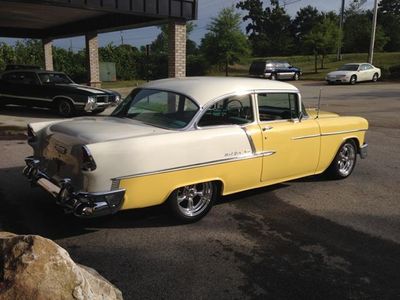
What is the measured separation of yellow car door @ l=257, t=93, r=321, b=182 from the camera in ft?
17.8

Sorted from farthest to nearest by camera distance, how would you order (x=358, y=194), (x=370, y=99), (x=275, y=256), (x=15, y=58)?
(x=15, y=58) → (x=370, y=99) → (x=358, y=194) → (x=275, y=256)

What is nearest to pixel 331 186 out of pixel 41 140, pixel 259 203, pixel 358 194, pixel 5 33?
pixel 358 194

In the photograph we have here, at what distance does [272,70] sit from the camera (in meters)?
35.5

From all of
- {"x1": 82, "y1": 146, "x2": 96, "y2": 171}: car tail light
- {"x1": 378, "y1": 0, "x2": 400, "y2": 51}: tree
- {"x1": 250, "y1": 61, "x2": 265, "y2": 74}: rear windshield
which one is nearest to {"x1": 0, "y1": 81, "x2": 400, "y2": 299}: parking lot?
{"x1": 82, "y1": 146, "x2": 96, "y2": 171}: car tail light

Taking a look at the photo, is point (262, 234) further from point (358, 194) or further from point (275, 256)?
point (358, 194)

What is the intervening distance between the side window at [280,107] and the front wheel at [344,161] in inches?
44.9

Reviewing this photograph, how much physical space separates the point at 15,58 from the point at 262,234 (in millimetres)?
31319

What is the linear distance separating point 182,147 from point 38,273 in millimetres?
2245

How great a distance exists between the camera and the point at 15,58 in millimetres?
32000

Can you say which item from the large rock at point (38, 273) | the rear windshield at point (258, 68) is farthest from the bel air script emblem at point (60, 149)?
the rear windshield at point (258, 68)

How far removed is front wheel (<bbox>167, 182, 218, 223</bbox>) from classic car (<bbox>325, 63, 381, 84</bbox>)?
2917 centimetres

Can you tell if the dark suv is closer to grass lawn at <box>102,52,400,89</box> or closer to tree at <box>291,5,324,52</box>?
grass lawn at <box>102,52,400,89</box>

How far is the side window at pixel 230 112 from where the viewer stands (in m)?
5.07

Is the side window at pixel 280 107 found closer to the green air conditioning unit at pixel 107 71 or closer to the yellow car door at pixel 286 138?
the yellow car door at pixel 286 138
